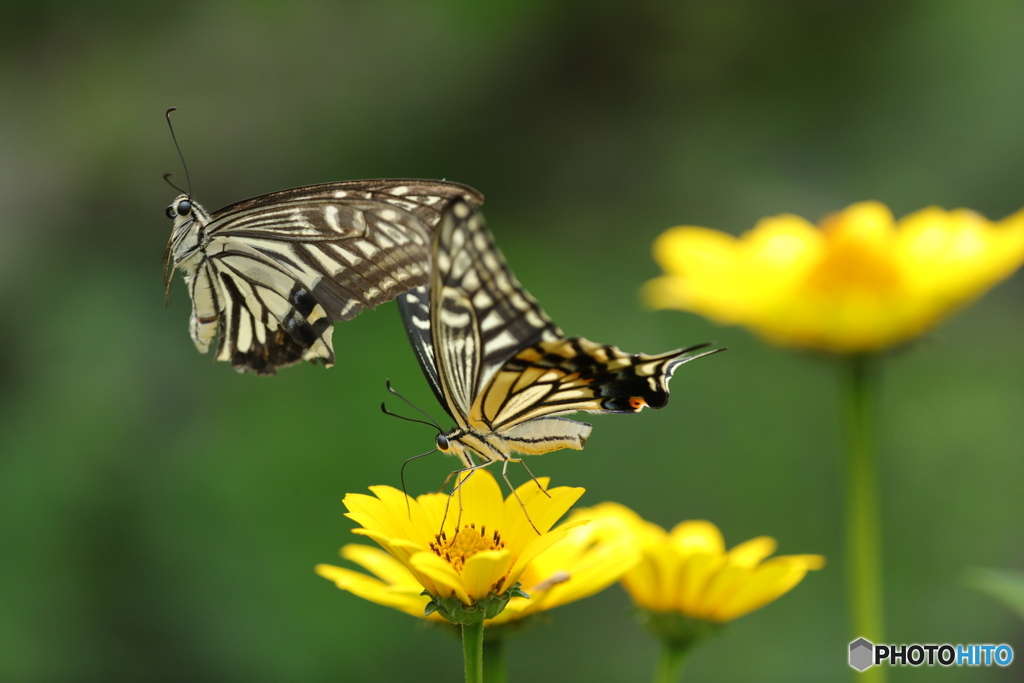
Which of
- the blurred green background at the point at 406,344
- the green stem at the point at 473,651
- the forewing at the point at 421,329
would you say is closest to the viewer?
the green stem at the point at 473,651

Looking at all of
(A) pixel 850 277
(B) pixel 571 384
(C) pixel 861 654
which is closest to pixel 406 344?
(A) pixel 850 277

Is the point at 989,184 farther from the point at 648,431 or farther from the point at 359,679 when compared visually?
the point at 359,679

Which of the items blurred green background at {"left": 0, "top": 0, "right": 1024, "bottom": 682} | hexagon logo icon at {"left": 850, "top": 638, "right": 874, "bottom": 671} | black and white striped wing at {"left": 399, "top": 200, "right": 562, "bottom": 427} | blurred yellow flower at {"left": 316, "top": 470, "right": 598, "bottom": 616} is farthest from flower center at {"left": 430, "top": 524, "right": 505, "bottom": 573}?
blurred green background at {"left": 0, "top": 0, "right": 1024, "bottom": 682}

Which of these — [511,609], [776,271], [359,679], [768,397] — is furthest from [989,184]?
[511,609]

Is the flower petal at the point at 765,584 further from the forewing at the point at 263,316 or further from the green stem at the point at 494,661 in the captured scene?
the forewing at the point at 263,316

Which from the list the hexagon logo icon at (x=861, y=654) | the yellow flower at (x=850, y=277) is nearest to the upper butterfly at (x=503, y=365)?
the hexagon logo icon at (x=861, y=654)

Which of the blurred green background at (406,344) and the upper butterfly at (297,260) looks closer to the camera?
the upper butterfly at (297,260)
